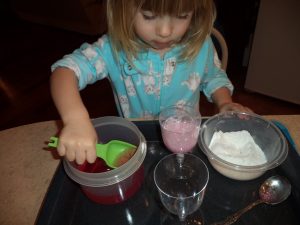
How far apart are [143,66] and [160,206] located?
17.1 inches

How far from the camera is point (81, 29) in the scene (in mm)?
2688

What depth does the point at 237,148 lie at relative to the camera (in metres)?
0.72

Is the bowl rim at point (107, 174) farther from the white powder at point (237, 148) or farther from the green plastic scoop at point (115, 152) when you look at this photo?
the white powder at point (237, 148)

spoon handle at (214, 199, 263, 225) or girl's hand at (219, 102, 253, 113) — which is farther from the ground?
girl's hand at (219, 102, 253, 113)

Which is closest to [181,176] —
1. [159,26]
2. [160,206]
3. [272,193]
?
[160,206]

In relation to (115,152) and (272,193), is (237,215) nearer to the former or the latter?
(272,193)

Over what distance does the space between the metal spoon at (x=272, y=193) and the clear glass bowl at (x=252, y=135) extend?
0.03 m

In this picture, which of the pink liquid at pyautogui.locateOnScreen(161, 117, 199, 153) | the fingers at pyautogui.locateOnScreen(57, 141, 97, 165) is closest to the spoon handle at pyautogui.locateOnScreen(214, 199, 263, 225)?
the pink liquid at pyautogui.locateOnScreen(161, 117, 199, 153)

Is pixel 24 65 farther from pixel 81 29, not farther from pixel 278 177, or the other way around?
pixel 278 177

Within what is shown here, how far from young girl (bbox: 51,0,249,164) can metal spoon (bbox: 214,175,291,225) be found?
202 millimetres

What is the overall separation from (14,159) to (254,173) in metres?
0.59

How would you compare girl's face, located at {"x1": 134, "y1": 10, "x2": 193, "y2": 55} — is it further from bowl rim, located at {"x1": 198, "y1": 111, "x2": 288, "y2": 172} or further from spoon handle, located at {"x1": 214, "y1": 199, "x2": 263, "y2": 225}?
spoon handle, located at {"x1": 214, "y1": 199, "x2": 263, "y2": 225}

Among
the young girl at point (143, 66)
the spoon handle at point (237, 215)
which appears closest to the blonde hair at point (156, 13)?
the young girl at point (143, 66)

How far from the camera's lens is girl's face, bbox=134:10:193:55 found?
68cm
